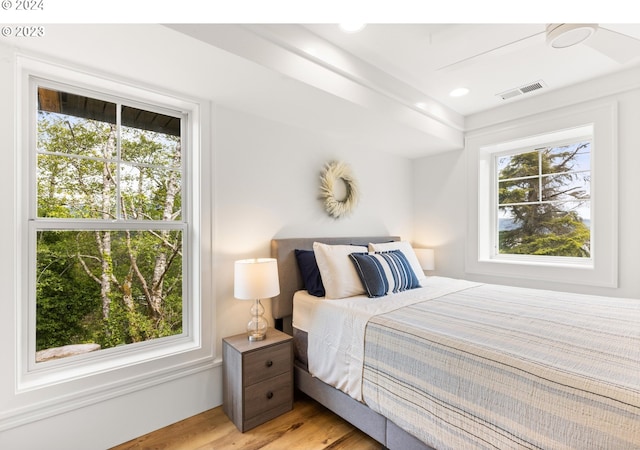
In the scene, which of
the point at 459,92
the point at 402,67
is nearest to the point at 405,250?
the point at 459,92

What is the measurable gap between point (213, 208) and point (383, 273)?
1.37m

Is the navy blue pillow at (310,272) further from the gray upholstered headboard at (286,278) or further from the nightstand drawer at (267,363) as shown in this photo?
the nightstand drawer at (267,363)

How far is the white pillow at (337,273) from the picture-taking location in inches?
89.3

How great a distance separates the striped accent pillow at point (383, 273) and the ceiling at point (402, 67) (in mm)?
1151

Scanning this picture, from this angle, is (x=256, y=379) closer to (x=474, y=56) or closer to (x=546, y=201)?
(x=474, y=56)

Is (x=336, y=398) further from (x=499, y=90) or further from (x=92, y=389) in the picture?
(x=499, y=90)

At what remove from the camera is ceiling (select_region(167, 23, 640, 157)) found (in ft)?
Answer: 5.28

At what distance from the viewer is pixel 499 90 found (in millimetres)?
2707

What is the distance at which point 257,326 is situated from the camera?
6.95 ft

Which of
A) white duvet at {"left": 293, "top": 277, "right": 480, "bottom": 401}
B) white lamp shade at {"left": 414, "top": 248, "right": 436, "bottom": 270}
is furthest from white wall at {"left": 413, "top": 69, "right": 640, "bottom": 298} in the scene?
white duvet at {"left": 293, "top": 277, "right": 480, "bottom": 401}

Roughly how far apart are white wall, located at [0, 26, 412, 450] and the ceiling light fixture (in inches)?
64.3

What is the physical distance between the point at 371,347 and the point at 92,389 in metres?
1.59

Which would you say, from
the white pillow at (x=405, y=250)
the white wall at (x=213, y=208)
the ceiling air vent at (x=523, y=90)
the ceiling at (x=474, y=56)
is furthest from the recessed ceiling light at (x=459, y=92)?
the white pillow at (x=405, y=250)
